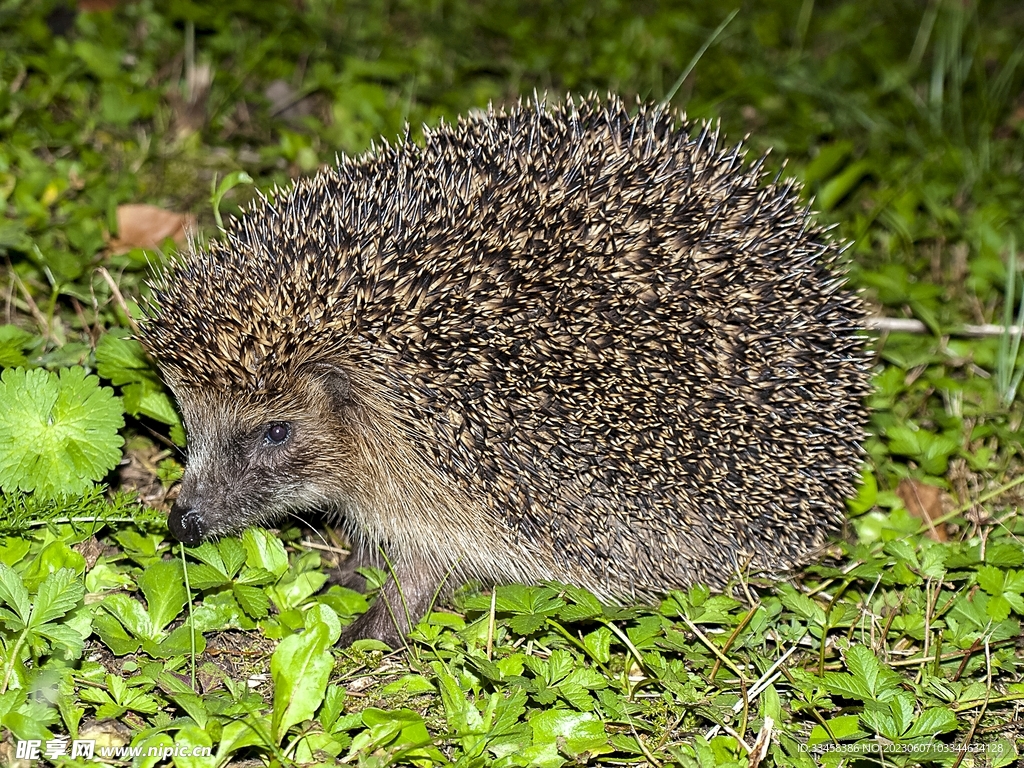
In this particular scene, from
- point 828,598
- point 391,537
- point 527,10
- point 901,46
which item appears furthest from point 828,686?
point 901,46

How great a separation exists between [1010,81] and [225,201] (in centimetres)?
619

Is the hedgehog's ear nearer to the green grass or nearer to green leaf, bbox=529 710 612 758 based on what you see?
the green grass

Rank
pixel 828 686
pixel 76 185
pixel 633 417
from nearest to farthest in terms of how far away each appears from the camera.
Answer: pixel 828 686 < pixel 633 417 < pixel 76 185

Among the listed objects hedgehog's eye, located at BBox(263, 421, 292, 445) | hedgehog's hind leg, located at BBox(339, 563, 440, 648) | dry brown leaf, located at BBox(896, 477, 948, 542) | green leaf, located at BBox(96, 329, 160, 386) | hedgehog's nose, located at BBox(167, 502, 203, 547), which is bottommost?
dry brown leaf, located at BBox(896, 477, 948, 542)

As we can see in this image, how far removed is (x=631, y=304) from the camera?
12.5 feet

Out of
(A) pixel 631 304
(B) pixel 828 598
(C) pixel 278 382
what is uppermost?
(A) pixel 631 304

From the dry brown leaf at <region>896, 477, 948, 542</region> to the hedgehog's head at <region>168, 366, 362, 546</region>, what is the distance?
8.32 feet

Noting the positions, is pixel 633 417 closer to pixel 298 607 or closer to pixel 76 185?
pixel 298 607

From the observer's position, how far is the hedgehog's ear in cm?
397

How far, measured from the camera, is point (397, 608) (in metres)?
4.20

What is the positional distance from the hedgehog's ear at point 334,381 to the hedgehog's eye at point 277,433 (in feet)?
0.73

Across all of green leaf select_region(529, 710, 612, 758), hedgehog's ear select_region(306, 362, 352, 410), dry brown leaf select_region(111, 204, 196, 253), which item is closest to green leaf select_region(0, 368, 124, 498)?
hedgehog's ear select_region(306, 362, 352, 410)

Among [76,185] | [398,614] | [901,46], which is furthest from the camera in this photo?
[901,46]

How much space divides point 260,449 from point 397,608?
0.83 m
